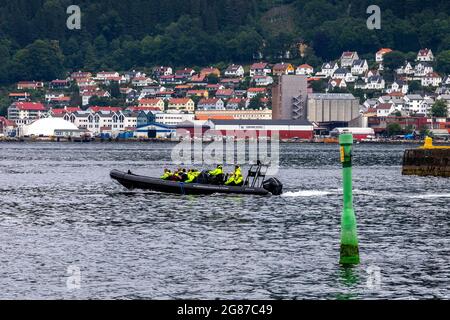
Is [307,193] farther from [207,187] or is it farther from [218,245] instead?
[218,245]

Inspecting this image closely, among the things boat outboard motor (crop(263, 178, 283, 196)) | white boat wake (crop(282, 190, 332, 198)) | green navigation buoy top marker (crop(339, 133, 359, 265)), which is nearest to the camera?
green navigation buoy top marker (crop(339, 133, 359, 265))

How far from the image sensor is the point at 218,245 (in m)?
51.8

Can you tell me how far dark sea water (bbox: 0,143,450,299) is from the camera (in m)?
40.5

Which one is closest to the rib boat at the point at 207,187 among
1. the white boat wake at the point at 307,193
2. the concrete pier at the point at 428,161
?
the white boat wake at the point at 307,193

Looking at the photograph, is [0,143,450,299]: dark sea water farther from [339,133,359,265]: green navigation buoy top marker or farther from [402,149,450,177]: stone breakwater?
[402,149,450,177]: stone breakwater

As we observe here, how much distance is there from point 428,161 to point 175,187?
35107mm

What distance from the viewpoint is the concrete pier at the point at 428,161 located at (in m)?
102

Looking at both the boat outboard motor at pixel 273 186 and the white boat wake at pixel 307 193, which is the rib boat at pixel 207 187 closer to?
the boat outboard motor at pixel 273 186

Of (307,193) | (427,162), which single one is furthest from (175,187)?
(427,162)

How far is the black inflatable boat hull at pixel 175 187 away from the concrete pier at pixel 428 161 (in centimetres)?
3087

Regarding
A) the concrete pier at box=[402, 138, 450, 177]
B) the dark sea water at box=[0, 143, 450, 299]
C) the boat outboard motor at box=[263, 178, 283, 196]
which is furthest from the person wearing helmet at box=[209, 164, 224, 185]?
the concrete pier at box=[402, 138, 450, 177]

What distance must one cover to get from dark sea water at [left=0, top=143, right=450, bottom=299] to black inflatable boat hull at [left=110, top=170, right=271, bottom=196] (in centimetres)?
56
